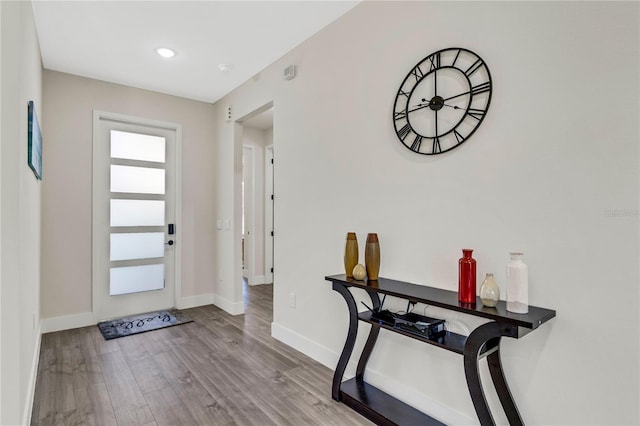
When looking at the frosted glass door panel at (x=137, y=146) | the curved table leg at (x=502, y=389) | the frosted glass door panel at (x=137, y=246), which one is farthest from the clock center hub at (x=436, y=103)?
the frosted glass door panel at (x=137, y=246)

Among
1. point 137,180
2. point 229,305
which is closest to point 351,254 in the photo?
point 229,305

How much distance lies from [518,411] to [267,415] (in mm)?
1374

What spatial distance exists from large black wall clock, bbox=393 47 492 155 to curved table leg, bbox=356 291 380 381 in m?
1.00

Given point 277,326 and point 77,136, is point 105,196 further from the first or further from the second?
point 277,326

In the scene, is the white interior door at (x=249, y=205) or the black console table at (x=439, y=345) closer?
the black console table at (x=439, y=345)

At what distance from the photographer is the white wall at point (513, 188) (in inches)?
52.9

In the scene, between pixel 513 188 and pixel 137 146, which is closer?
pixel 513 188

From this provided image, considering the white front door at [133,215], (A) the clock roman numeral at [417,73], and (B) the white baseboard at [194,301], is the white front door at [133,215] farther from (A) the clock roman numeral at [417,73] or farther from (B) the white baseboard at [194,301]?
(A) the clock roman numeral at [417,73]

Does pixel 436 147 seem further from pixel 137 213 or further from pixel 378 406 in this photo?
pixel 137 213

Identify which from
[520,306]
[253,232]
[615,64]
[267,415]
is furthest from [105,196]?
[615,64]

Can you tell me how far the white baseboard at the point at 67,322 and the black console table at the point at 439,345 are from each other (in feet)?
9.77

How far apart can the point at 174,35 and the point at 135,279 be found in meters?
2.77

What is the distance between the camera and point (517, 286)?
57.8 inches

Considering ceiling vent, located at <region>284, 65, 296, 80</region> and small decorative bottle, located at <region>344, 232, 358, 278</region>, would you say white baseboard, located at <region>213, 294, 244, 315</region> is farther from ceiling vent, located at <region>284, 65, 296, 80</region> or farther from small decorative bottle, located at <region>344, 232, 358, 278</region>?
ceiling vent, located at <region>284, 65, 296, 80</region>
